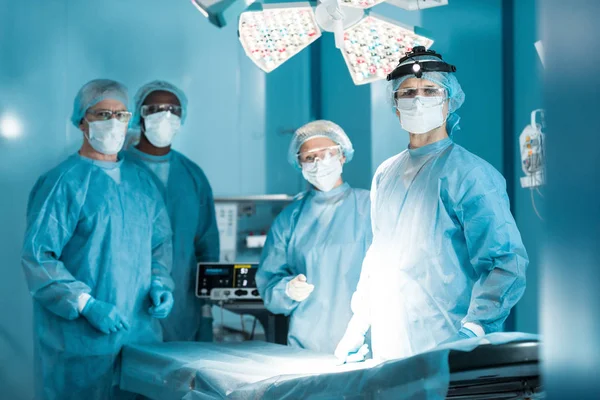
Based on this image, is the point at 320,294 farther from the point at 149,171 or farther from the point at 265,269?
the point at 149,171

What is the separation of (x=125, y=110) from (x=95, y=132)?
0.16 metres

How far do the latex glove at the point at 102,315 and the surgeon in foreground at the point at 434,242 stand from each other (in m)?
0.89

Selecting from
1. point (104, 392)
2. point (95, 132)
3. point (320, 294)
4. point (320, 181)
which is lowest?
point (104, 392)

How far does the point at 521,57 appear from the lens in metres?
3.16

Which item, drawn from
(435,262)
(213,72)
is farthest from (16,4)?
(435,262)

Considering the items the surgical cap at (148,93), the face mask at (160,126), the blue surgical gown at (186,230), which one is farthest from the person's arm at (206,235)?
the surgical cap at (148,93)

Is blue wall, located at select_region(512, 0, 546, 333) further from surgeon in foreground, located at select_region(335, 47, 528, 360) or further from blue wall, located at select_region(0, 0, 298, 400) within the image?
→ blue wall, located at select_region(0, 0, 298, 400)

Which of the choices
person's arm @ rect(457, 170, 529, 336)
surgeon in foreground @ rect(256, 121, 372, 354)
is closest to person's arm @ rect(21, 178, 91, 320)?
surgeon in foreground @ rect(256, 121, 372, 354)

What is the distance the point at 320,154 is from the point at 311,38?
434mm

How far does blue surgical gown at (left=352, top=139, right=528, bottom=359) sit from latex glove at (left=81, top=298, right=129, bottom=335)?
0.98 metres

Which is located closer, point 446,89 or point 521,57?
point 446,89

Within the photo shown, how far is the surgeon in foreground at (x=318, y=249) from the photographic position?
266 cm

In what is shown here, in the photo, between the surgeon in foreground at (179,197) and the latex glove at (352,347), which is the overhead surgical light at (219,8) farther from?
the surgeon in foreground at (179,197)

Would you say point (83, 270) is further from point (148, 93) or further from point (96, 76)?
point (96, 76)
